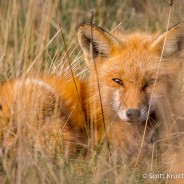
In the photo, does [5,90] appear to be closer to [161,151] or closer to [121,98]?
[121,98]

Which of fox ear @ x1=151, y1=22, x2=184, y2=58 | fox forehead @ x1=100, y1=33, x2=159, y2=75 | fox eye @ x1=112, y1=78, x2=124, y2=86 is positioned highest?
fox ear @ x1=151, y1=22, x2=184, y2=58

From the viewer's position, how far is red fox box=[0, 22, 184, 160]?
16.1ft

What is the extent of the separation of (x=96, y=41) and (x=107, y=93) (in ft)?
1.56

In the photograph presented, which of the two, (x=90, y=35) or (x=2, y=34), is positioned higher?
(x=90, y=35)

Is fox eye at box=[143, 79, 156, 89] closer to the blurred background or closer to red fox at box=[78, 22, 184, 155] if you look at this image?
red fox at box=[78, 22, 184, 155]

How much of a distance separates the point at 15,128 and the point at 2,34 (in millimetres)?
2448

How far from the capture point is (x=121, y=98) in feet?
16.6

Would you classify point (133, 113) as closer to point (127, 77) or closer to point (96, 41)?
point (127, 77)

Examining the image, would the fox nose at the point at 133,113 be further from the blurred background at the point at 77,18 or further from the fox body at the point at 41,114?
the blurred background at the point at 77,18

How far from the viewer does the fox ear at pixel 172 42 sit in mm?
5109

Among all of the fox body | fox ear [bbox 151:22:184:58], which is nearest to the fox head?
fox ear [bbox 151:22:184:58]

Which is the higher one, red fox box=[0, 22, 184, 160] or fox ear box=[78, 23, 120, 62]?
fox ear box=[78, 23, 120, 62]

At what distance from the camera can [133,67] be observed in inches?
200

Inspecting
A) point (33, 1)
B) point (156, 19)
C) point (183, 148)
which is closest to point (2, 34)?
point (33, 1)
